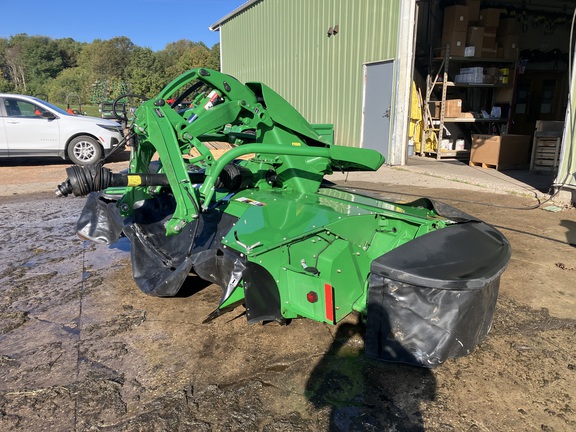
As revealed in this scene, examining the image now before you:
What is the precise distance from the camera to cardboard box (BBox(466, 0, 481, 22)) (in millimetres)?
11195

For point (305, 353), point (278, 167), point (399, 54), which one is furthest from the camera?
point (399, 54)

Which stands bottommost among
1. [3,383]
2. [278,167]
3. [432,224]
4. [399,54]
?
[3,383]

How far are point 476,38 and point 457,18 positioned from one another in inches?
28.3

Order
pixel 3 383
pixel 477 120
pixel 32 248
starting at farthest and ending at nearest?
pixel 477 120
pixel 32 248
pixel 3 383

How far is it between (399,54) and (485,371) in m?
8.62

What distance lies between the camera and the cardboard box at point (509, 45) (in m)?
11.7

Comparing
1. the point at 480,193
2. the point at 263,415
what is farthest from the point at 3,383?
the point at 480,193

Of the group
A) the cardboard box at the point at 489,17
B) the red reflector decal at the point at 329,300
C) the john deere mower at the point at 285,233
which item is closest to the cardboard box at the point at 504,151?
the cardboard box at the point at 489,17

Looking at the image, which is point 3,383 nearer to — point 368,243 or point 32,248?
point 368,243

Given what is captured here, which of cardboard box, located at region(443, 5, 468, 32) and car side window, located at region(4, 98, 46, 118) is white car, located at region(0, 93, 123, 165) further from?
cardboard box, located at region(443, 5, 468, 32)

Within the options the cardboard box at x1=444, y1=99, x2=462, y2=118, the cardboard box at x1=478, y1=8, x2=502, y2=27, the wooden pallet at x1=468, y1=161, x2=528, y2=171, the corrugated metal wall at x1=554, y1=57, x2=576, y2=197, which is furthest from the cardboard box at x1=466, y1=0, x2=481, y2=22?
the corrugated metal wall at x1=554, y1=57, x2=576, y2=197

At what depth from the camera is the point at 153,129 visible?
3.29 meters

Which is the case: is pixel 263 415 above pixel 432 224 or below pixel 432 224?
below

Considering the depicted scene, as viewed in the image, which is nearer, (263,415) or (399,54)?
(263,415)
